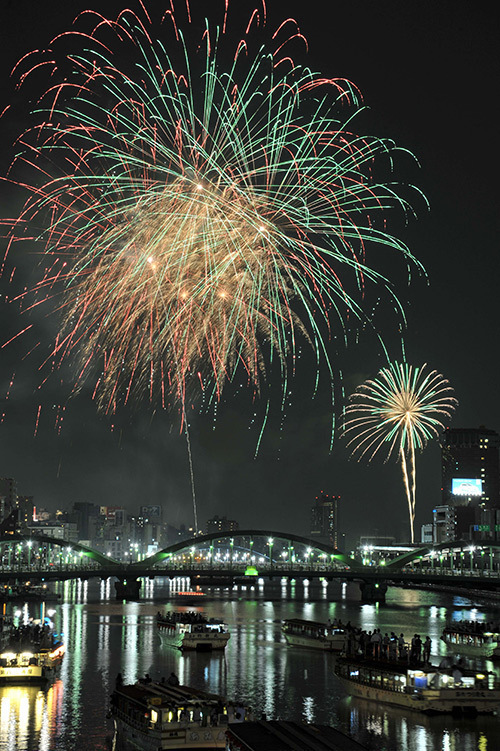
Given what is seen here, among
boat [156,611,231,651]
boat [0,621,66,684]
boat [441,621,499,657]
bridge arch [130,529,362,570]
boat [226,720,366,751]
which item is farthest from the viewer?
bridge arch [130,529,362,570]

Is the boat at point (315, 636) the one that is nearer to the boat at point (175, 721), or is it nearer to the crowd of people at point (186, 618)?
the crowd of people at point (186, 618)

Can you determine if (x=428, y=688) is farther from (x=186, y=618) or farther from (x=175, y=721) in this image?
(x=186, y=618)

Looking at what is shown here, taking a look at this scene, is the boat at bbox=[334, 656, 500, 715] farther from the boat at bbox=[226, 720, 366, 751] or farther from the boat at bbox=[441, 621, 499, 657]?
the boat at bbox=[441, 621, 499, 657]

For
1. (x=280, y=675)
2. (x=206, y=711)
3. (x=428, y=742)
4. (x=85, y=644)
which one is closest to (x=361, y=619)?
(x=85, y=644)

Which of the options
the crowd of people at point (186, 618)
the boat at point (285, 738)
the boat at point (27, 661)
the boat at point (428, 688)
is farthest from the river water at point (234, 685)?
the boat at point (285, 738)

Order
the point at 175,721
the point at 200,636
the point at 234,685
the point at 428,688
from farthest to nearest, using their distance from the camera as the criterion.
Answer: the point at 200,636
the point at 234,685
the point at 428,688
the point at 175,721

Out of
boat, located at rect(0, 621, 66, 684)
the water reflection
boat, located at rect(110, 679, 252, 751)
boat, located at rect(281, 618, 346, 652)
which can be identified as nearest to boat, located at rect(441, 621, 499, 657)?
boat, located at rect(281, 618, 346, 652)

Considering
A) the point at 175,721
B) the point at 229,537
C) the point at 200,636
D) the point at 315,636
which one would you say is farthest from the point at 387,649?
the point at 229,537
